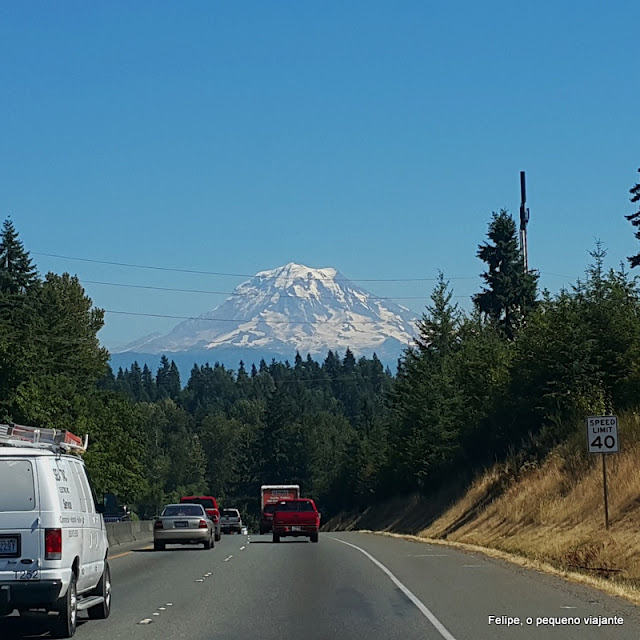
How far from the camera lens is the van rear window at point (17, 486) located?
13.6 meters

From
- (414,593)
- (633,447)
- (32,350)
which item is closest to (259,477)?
(32,350)

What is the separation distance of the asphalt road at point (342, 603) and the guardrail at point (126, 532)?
586 inches

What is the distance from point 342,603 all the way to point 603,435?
11136 millimetres

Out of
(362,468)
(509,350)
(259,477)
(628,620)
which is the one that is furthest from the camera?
(259,477)

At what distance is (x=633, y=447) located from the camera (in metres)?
35.9

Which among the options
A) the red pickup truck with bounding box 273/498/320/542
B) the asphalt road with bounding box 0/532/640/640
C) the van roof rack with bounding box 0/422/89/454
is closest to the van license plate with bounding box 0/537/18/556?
the van roof rack with bounding box 0/422/89/454

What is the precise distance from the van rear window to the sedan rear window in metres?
23.2

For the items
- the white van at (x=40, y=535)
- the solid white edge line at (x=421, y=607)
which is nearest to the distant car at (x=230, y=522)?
the solid white edge line at (x=421, y=607)

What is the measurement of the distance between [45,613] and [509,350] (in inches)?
1786

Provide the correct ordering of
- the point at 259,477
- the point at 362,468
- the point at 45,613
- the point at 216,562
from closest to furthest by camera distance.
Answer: the point at 45,613 → the point at 216,562 → the point at 362,468 → the point at 259,477

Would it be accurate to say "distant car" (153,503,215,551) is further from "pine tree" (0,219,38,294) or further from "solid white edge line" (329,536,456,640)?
"pine tree" (0,219,38,294)

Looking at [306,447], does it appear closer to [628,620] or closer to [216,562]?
[216,562]

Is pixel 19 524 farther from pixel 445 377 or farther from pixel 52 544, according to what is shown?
pixel 445 377

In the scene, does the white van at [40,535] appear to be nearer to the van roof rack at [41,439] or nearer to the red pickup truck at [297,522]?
the van roof rack at [41,439]
